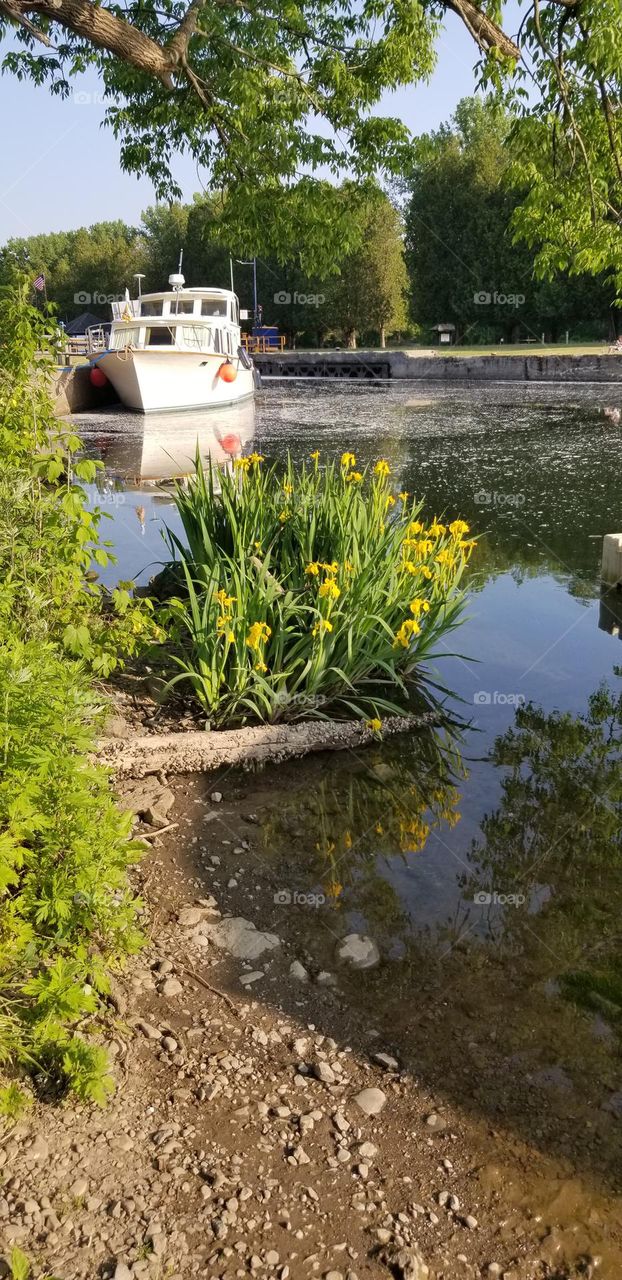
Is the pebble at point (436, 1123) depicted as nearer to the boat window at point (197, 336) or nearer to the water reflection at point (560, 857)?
the water reflection at point (560, 857)

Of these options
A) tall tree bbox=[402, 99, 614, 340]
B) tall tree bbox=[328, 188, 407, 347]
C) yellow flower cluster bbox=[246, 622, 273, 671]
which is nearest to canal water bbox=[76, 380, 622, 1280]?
yellow flower cluster bbox=[246, 622, 273, 671]

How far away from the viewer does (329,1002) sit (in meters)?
3.22

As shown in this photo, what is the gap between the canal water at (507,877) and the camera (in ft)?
9.11

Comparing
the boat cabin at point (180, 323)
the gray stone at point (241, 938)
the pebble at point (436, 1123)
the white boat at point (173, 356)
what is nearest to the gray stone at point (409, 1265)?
the pebble at point (436, 1123)

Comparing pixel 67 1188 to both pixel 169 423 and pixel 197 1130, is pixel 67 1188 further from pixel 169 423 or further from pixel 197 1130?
pixel 169 423

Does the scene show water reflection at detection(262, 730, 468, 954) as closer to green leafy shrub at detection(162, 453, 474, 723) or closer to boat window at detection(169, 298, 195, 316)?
green leafy shrub at detection(162, 453, 474, 723)

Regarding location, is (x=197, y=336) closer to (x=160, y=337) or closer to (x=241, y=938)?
(x=160, y=337)

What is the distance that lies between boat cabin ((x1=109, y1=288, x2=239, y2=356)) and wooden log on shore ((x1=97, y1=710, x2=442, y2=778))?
2214cm

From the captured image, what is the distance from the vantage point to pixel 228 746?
16.3 feet

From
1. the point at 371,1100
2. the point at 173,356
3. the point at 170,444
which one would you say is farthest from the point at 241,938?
the point at 173,356

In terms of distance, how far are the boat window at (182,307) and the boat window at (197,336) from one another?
1884 mm

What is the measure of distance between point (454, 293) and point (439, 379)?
15.7 metres

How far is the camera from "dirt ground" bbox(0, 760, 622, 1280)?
2.25 metres

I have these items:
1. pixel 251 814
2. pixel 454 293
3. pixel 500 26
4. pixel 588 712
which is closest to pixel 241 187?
pixel 500 26
